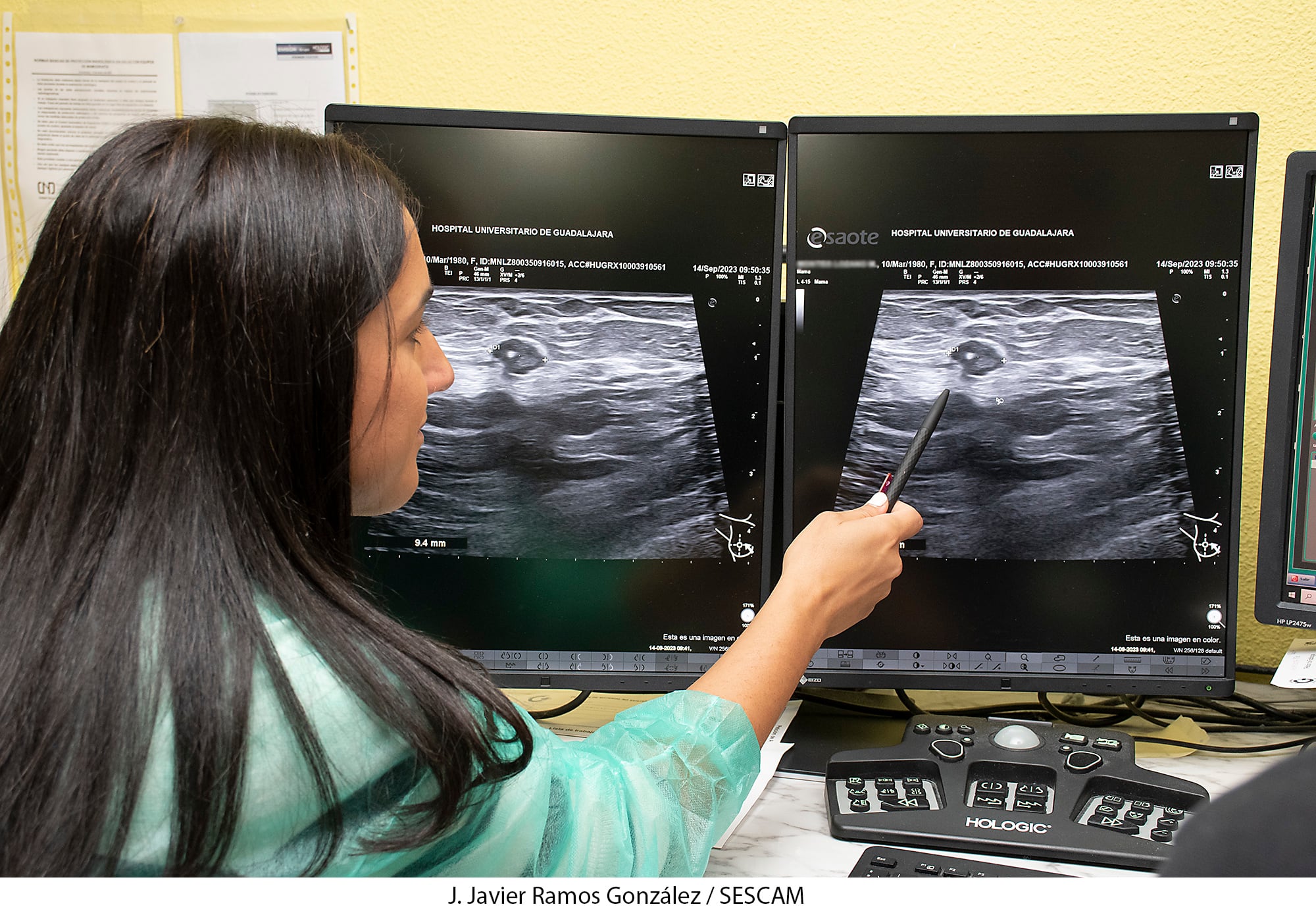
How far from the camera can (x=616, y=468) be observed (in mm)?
948

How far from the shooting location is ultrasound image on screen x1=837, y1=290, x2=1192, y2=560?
0.91 meters

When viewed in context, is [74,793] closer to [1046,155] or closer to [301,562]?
[301,562]

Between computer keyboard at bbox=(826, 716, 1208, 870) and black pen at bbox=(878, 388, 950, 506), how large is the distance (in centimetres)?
22

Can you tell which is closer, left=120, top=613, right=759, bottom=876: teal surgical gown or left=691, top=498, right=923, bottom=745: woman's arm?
left=120, top=613, right=759, bottom=876: teal surgical gown

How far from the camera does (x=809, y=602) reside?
0.75 metres

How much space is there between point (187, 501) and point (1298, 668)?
0.95m

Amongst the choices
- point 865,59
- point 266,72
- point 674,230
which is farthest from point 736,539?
point 266,72

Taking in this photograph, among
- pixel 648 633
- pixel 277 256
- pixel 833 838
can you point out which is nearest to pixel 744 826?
pixel 833 838

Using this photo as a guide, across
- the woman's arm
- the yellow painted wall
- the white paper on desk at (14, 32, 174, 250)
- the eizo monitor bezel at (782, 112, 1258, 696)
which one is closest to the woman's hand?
the woman's arm

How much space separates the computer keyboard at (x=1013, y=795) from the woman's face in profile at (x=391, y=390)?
1.47 feet

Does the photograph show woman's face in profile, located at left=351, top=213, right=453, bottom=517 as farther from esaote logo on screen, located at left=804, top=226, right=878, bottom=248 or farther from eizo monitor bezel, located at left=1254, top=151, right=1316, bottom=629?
eizo monitor bezel, located at left=1254, top=151, right=1316, bottom=629

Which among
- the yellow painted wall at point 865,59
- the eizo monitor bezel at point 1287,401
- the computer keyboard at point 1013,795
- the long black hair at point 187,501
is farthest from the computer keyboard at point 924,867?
the yellow painted wall at point 865,59

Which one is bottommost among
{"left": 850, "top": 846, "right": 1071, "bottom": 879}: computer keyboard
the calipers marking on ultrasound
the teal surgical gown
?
{"left": 850, "top": 846, "right": 1071, "bottom": 879}: computer keyboard

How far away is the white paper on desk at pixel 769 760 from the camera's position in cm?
80
